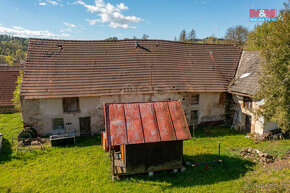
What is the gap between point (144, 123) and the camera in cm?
1003

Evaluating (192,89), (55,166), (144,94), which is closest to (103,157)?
(55,166)

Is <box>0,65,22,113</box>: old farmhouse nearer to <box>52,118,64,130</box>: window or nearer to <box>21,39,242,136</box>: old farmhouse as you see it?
<box>21,39,242,136</box>: old farmhouse

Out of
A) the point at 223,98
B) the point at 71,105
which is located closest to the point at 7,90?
the point at 71,105

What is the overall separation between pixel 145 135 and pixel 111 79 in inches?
329

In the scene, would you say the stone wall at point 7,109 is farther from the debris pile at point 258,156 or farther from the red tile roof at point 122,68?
the debris pile at point 258,156

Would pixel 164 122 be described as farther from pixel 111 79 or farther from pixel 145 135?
pixel 111 79

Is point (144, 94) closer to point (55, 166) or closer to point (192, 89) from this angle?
point (192, 89)

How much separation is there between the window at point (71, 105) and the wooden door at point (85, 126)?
980 millimetres

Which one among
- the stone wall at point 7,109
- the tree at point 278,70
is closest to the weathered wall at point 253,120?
the tree at point 278,70

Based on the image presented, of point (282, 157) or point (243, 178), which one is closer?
point (243, 178)

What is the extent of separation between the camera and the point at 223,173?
33.4 feet

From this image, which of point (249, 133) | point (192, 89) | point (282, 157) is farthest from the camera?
point (192, 89)

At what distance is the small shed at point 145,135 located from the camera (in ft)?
31.3

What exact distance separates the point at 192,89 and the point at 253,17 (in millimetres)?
16949
